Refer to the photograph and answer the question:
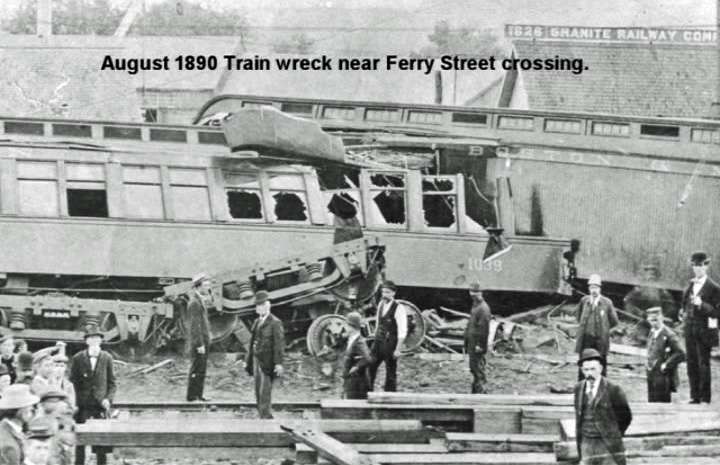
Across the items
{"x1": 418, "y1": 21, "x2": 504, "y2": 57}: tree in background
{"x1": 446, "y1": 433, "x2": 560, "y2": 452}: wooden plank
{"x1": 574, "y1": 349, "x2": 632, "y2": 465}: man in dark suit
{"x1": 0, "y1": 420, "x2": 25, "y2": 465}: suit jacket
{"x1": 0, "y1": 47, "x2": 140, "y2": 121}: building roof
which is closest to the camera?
{"x1": 0, "y1": 420, "x2": 25, "y2": 465}: suit jacket

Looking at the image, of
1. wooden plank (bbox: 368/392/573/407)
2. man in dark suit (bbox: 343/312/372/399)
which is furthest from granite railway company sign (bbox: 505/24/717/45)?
wooden plank (bbox: 368/392/573/407)

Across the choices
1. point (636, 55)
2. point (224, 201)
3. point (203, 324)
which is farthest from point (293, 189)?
point (636, 55)

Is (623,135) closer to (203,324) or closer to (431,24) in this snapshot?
(431,24)

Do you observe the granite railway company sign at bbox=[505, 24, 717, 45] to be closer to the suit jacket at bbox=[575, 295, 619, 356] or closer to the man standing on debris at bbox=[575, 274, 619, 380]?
the man standing on debris at bbox=[575, 274, 619, 380]

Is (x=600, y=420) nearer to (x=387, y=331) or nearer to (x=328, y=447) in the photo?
(x=328, y=447)

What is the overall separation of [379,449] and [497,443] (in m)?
0.87

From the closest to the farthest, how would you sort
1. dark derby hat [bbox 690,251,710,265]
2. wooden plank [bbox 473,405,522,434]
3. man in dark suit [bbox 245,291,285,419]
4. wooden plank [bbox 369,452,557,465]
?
wooden plank [bbox 369,452,557,465]
wooden plank [bbox 473,405,522,434]
man in dark suit [bbox 245,291,285,419]
dark derby hat [bbox 690,251,710,265]

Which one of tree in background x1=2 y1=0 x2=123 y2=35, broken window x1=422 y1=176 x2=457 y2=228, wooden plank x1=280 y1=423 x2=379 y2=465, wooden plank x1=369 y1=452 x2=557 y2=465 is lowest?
wooden plank x1=369 y1=452 x2=557 y2=465

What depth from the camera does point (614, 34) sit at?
9.20m

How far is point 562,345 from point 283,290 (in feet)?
Result: 9.04

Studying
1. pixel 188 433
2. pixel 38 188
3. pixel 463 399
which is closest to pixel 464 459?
pixel 463 399

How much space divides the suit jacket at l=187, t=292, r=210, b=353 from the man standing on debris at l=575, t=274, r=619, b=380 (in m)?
3.38

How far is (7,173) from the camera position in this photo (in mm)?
8875

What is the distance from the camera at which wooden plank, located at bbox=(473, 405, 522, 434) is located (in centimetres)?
749
